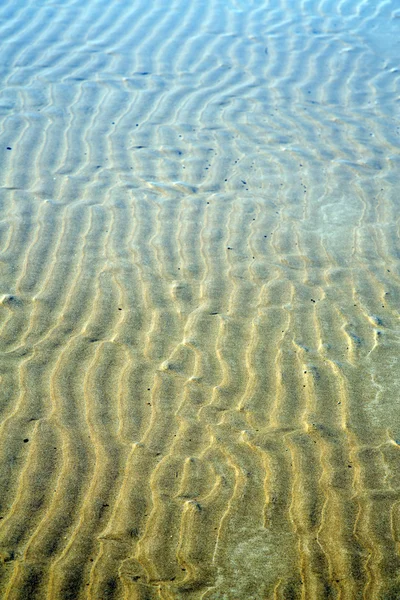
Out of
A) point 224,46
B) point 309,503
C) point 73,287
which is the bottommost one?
point 309,503

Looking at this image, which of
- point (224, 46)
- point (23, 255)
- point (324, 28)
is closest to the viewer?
point (23, 255)

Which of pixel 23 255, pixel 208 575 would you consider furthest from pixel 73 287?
pixel 208 575

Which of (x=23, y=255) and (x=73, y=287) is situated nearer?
(x=73, y=287)

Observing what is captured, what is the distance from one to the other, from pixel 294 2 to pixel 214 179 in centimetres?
554

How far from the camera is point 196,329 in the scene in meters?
3.78

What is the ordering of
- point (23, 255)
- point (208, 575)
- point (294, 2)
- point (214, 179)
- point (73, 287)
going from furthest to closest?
1. point (294, 2)
2. point (214, 179)
3. point (23, 255)
4. point (73, 287)
5. point (208, 575)

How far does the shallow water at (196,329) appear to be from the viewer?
254 cm

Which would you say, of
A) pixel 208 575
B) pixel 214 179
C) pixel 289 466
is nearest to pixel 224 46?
pixel 214 179

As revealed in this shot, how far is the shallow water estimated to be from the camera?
2545mm

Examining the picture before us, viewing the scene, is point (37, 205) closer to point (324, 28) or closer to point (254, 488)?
point (254, 488)

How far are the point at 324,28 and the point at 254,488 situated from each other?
7756 mm

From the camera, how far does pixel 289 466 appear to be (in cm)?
293

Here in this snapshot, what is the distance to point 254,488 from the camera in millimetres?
2816

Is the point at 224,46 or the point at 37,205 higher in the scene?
the point at 224,46
